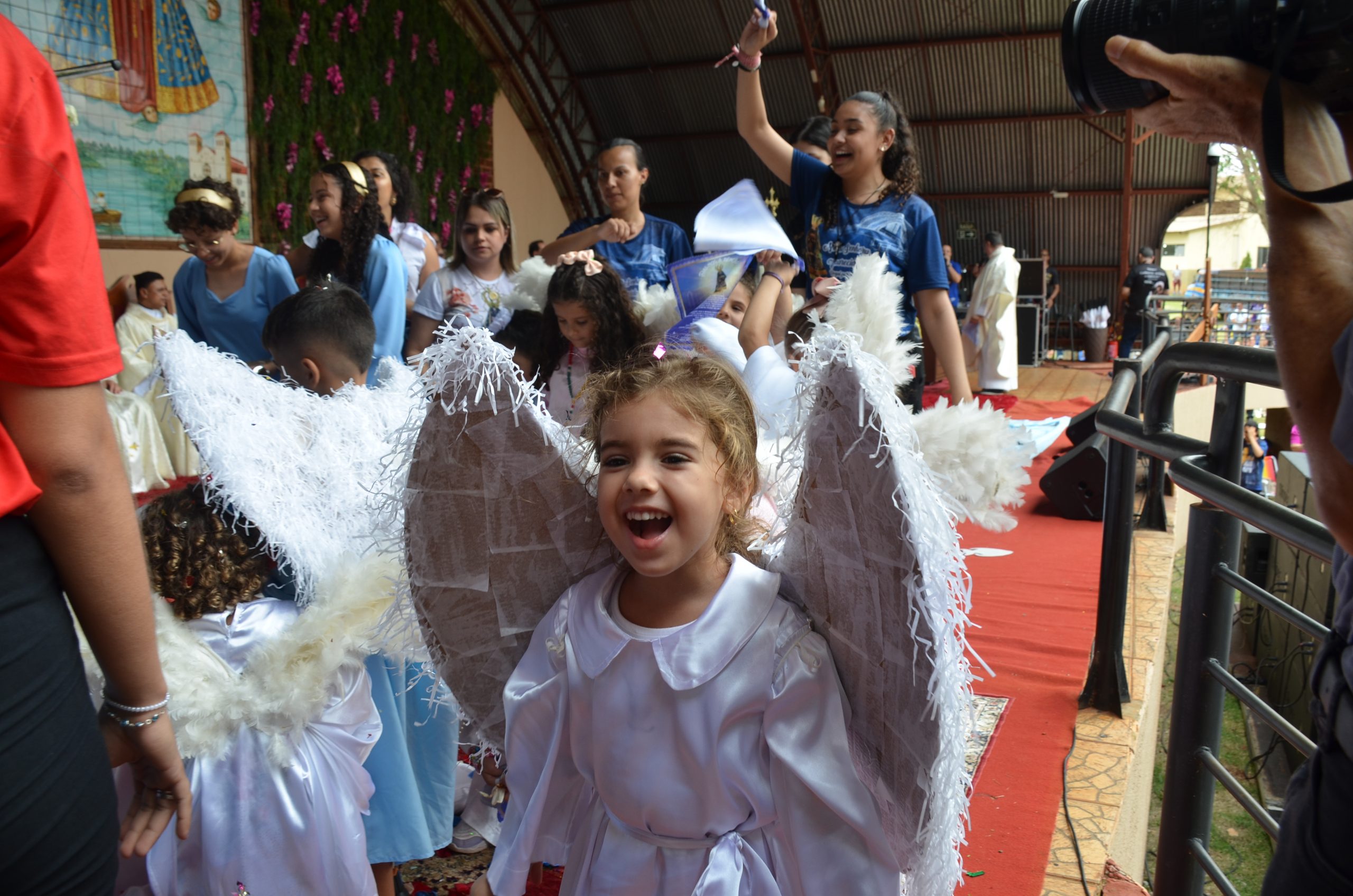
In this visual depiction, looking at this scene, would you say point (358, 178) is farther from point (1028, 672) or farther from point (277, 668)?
point (1028, 672)

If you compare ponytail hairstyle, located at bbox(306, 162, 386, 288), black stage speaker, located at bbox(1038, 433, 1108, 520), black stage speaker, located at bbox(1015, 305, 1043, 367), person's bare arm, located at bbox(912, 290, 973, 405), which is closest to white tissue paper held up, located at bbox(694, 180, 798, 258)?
person's bare arm, located at bbox(912, 290, 973, 405)

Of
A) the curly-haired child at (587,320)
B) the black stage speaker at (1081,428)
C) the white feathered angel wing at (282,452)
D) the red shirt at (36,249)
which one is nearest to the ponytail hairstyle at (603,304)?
the curly-haired child at (587,320)

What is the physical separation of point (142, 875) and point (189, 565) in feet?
1.41

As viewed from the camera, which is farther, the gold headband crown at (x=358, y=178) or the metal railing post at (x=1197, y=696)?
the gold headband crown at (x=358, y=178)

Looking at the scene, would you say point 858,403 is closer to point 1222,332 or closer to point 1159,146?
point 1222,332

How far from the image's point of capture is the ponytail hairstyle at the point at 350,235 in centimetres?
276

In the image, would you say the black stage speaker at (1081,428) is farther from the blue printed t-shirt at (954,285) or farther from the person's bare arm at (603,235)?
the person's bare arm at (603,235)

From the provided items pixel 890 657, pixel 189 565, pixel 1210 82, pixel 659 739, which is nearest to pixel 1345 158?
pixel 1210 82

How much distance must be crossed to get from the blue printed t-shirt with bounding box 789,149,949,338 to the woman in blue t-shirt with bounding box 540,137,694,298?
565 millimetres

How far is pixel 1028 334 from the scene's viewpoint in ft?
35.6

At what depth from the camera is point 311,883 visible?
1348 millimetres

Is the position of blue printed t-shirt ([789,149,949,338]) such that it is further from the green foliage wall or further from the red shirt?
the green foliage wall

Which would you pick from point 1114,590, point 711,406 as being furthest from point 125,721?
point 1114,590

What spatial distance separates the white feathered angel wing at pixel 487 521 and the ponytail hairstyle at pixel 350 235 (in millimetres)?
1821
